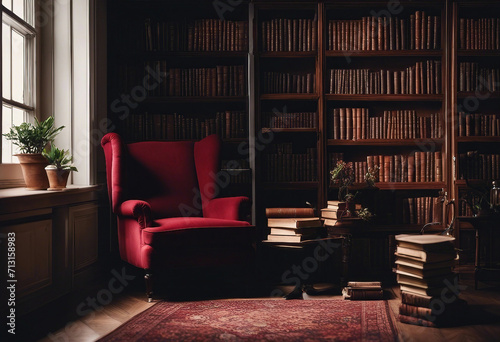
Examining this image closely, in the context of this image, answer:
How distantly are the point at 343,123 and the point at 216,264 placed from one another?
1.68 meters

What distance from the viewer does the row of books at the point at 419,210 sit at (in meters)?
4.14

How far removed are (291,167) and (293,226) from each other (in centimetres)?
88

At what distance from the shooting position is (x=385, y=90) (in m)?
4.15

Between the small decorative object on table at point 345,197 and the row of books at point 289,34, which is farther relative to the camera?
the row of books at point 289,34

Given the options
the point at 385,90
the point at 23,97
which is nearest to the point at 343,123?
the point at 385,90

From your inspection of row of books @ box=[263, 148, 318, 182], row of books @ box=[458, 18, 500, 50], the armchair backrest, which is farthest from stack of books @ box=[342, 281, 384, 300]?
row of books @ box=[458, 18, 500, 50]

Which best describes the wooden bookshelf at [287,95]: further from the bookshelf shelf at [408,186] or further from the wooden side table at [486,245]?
the wooden side table at [486,245]

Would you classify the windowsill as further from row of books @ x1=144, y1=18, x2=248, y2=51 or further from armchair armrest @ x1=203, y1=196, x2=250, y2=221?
row of books @ x1=144, y1=18, x2=248, y2=51

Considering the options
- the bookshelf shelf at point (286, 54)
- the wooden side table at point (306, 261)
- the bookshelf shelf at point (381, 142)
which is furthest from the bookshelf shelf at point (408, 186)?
the bookshelf shelf at point (286, 54)

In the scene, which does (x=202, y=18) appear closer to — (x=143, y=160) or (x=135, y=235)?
(x=143, y=160)

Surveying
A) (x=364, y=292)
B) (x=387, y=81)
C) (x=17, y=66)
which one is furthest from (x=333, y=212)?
(x=17, y=66)

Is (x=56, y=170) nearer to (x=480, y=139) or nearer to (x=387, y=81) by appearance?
(x=387, y=81)

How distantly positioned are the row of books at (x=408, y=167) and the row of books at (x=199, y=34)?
144cm

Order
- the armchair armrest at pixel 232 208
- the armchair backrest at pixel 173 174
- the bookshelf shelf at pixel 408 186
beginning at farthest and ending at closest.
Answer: the bookshelf shelf at pixel 408 186 < the armchair backrest at pixel 173 174 < the armchair armrest at pixel 232 208
